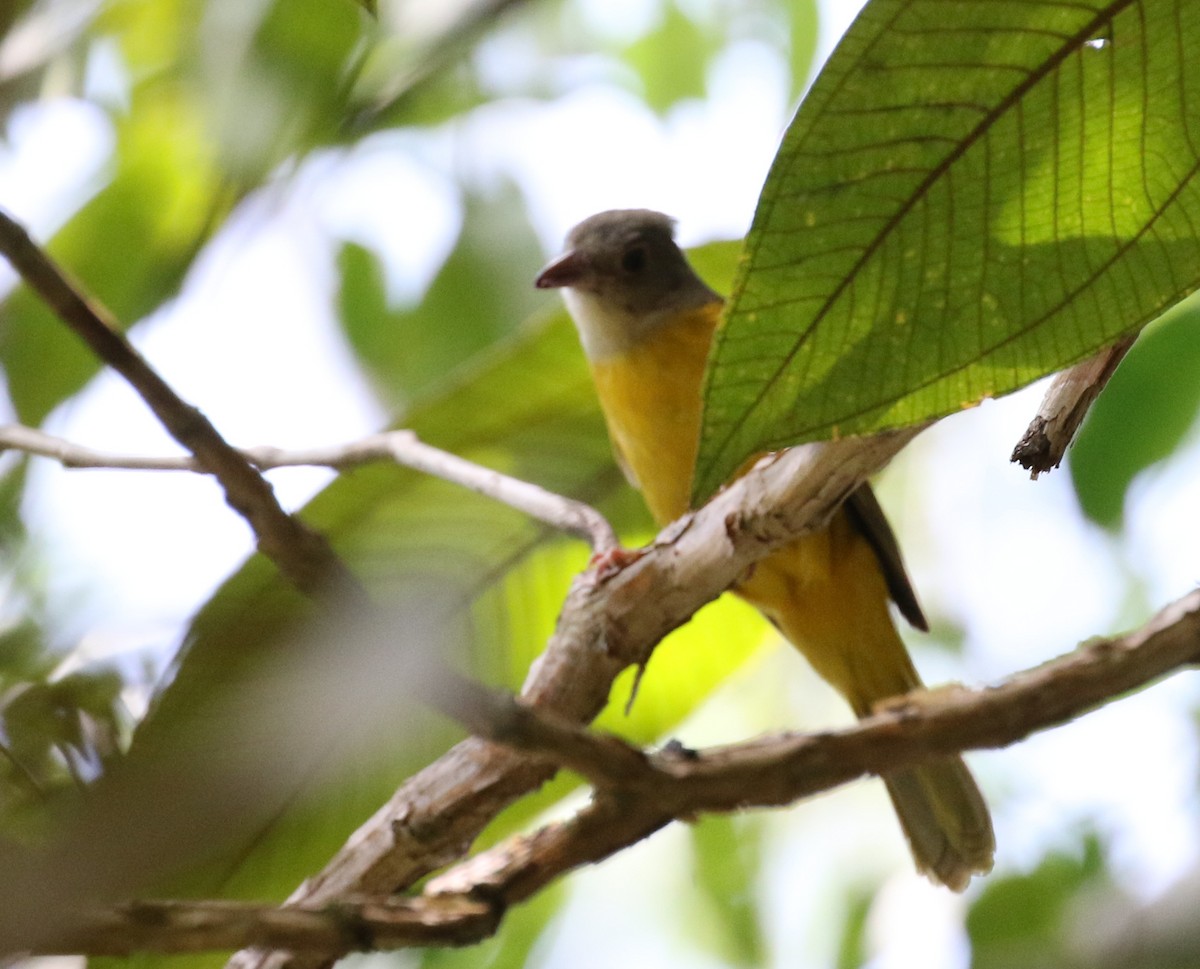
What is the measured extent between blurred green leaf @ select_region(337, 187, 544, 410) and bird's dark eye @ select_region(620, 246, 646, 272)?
25 cm

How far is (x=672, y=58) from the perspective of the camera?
396cm

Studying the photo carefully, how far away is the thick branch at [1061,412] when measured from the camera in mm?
1297

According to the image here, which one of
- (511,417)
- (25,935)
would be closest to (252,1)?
(511,417)

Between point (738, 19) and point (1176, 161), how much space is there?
119 inches

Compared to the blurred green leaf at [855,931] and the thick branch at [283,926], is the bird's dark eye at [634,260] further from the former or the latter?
the thick branch at [283,926]

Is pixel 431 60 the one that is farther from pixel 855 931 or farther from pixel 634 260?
pixel 855 931

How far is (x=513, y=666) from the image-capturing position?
2457 mm

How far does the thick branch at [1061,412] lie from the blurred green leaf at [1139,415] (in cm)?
128

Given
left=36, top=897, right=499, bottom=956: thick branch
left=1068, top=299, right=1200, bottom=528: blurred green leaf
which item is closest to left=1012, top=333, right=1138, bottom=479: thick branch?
left=36, top=897, right=499, bottom=956: thick branch

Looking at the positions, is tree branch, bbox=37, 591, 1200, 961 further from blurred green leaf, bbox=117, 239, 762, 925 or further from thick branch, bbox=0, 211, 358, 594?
blurred green leaf, bbox=117, 239, 762, 925

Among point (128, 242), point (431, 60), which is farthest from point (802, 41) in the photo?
point (128, 242)

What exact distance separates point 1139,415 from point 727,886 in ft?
5.18

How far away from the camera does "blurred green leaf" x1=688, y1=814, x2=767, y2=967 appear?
11.0ft

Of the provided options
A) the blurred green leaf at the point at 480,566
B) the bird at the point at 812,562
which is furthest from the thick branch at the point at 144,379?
the bird at the point at 812,562
